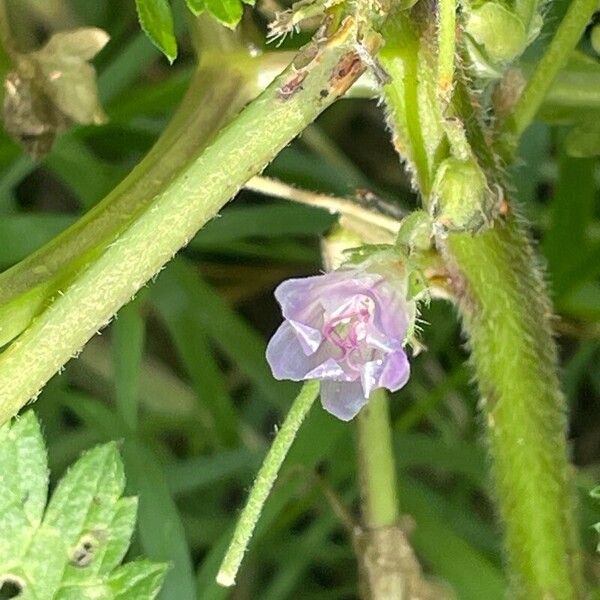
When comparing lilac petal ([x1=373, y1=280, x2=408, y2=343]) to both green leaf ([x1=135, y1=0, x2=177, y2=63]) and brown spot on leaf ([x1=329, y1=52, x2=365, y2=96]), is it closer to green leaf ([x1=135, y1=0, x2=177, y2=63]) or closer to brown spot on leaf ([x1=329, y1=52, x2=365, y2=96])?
brown spot on leaf ([x1=329, y1=52, x2=365, y2=96])

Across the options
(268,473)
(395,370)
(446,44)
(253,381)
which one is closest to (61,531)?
(268,473)

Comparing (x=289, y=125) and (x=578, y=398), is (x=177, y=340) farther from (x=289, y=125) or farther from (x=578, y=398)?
(x=289, y=125)

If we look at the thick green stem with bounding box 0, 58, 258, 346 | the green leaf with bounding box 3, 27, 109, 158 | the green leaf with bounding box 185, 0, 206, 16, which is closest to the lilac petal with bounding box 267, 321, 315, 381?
the thick green stem with bounding box 0, 58, 258, 346

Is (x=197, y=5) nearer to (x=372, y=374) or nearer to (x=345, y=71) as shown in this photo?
(x=345, y=71)

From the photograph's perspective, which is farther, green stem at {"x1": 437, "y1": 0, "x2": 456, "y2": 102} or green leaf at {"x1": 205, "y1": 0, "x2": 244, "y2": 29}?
green leaf at {"x1": 205, "y1": 0, "x2": 244, "y2": 29}

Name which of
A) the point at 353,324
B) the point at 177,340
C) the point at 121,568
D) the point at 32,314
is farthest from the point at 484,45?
the point at 177,340

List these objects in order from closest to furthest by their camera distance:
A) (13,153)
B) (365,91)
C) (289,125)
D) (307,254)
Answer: (289,125) < (365,91) < (13,153) < (307,254)

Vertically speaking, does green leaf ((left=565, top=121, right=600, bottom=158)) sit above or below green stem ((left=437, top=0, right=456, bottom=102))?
below
